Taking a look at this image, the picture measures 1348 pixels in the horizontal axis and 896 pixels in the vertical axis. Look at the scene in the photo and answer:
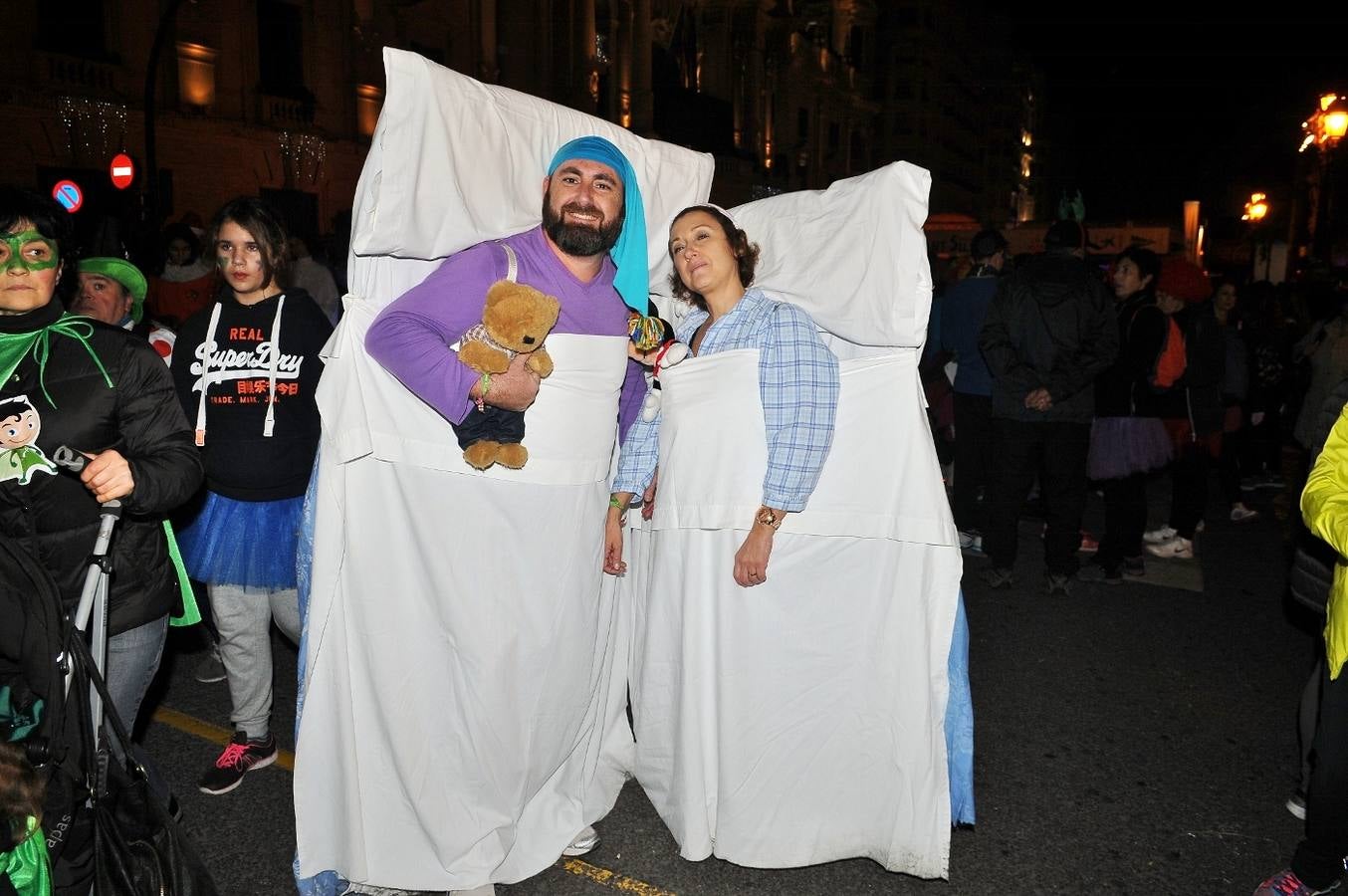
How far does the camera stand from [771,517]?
2.81 meters

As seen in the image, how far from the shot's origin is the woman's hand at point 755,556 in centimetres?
282

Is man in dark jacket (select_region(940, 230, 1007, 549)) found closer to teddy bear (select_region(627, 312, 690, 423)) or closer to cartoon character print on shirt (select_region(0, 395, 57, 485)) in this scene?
teddy bear (select_region(627, 312, 690, 423))

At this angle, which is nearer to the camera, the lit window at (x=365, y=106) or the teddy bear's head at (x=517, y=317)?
the teddy bear's head at (x=517, y=317)

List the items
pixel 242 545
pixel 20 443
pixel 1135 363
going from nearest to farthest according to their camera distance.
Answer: pixel 20 443, pixel 242 545, pixel 1135 363

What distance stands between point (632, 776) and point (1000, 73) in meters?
93.0

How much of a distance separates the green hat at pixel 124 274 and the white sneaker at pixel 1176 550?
660 cm

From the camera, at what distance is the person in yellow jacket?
251cm

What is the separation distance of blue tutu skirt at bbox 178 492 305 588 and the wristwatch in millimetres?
1718

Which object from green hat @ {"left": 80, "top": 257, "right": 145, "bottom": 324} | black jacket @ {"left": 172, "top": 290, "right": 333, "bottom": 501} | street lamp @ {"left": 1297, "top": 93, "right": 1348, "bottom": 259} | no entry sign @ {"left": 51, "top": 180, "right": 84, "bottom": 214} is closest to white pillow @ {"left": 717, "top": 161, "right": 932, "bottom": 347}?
black jacket @ {"left": 172, "top": 290, "right": 333, "bottom": 501}

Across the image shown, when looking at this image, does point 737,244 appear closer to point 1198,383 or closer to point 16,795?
point 16,795

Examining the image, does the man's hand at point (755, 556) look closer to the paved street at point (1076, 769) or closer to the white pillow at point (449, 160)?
the paved street at point (1076, 769)

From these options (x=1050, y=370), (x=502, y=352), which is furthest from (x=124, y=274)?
(x=1050, y=370)

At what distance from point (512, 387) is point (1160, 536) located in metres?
6.14

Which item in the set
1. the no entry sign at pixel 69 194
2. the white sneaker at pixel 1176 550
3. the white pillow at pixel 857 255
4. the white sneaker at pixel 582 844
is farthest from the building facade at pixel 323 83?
the white sneaker at pixel 1176 550
